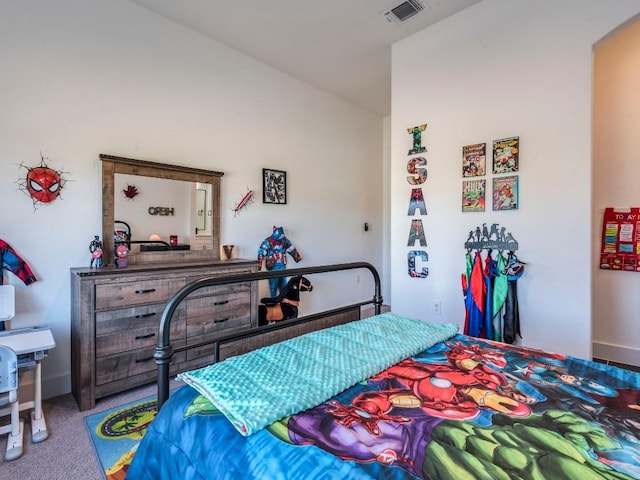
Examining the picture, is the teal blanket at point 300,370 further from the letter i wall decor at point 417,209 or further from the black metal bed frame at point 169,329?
the letter i wall decor at point 417,209

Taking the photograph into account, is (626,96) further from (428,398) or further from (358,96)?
(428,398)

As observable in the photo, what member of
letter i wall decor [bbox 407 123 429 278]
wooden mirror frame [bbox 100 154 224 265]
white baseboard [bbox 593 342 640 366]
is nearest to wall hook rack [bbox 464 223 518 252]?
letter i wall decor [bbox 407 123 429 278]

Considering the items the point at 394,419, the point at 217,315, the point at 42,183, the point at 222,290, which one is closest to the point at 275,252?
the point at 222,290

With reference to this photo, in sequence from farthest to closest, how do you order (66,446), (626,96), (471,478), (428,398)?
(626,96), (66,446), (428,398), (471,478)

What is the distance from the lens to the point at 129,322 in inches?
88.7

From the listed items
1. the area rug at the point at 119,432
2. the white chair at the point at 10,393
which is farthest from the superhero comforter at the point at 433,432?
the white chair at the point at 10,393

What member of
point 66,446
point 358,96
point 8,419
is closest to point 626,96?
point 358,96

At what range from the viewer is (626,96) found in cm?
277

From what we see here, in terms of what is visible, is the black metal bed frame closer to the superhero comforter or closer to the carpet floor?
the superhero comforter

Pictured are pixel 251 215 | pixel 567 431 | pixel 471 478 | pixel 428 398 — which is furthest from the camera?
pixel 251 215

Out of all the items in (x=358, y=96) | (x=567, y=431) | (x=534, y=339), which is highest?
(x=358, y=96)

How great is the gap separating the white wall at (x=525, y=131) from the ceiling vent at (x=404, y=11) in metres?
0.27

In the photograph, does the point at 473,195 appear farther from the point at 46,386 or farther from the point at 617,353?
the point at 46,386

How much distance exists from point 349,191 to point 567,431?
12.8ft
